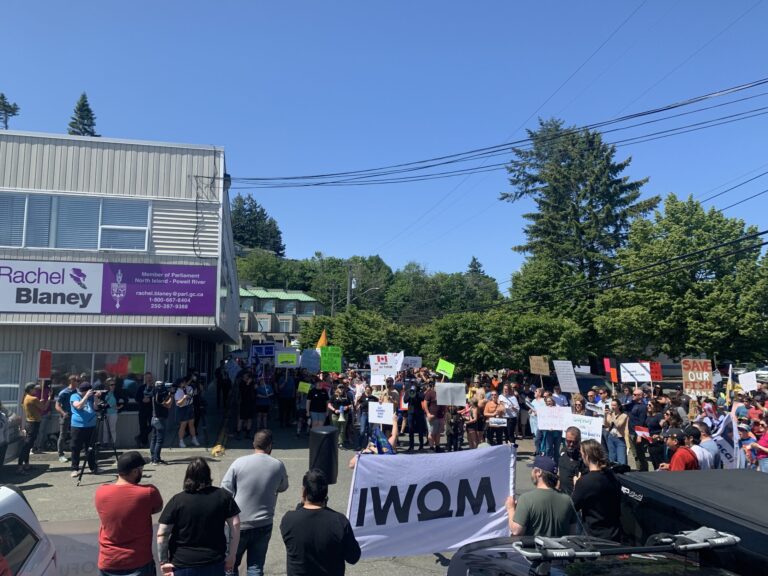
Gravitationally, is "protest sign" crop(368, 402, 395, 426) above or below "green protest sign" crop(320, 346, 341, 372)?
below

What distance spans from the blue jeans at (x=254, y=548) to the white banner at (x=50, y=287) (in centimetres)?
1105

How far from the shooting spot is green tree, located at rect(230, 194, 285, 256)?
140250 millimetres

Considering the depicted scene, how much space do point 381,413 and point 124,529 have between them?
8.75 metres

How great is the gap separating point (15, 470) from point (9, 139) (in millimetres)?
8008

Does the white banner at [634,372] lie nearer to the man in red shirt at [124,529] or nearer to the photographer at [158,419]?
the photographer at [158,419]

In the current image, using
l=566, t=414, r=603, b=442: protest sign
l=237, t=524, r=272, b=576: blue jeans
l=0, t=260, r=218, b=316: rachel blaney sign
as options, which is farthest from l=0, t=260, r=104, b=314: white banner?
l=566, t=414, r=603, b=442: protest sign

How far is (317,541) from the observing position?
412 centimetres

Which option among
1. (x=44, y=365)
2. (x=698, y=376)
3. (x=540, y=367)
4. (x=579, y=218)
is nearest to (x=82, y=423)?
(x=44, y=365)

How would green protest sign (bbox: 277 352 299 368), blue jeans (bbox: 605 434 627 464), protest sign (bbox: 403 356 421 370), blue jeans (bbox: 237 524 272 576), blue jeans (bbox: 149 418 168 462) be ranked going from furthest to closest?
protest sign (bbox: 403 356 421 370), green protest sign (bbox: 277 352 299 368), blue jeans (bbox: 149 418 168 462), blue jeans (bbox: 605 434 627 464), blue jeans (bbox: 237 524 272 576)

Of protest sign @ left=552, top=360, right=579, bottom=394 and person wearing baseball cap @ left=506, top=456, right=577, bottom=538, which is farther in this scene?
protest sign @ left=552, top=360, right=579, bottom=394

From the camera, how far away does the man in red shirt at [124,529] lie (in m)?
4.48

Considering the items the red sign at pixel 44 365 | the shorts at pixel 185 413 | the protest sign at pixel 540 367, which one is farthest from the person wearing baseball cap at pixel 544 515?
the protest sign at pixel 540 367

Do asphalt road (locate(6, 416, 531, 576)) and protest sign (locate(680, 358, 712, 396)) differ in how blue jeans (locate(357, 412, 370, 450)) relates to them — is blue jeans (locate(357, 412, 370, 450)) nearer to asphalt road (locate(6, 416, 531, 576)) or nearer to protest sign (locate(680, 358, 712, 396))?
asphalt road (locate(6, 416, 531, 576))

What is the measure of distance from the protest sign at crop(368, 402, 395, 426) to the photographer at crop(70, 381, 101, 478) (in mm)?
5614
